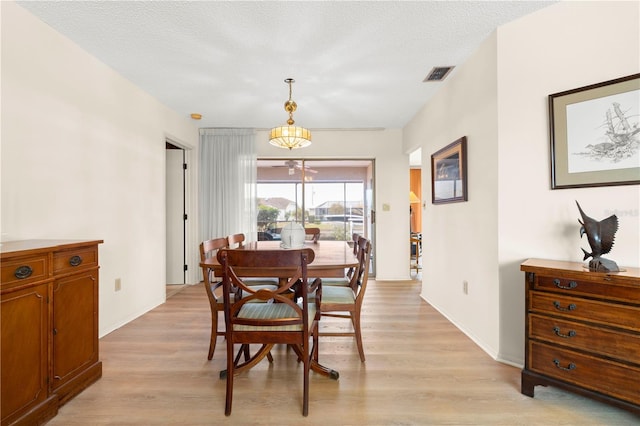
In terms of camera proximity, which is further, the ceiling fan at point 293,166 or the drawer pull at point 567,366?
the ceiling fan at point 293,166

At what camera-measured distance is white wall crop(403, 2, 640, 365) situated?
185 centimetres

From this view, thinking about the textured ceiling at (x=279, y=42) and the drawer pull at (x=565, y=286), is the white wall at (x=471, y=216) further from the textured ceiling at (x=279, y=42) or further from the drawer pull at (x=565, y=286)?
the drawer pull at (x=565, y=286)

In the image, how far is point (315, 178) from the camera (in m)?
5.26

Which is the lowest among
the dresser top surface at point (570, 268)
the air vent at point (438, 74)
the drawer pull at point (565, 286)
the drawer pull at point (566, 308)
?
the drawer pull at point (566, 308)

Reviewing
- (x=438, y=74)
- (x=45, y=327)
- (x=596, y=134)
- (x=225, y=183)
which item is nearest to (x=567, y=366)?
(x=596, y=134)

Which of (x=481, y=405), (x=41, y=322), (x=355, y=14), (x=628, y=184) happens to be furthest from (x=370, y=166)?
(x=41, y=322)

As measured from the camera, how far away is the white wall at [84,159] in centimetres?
197

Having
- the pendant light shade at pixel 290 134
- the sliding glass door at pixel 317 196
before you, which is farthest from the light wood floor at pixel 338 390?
the sliding glass door at pixel 317 196

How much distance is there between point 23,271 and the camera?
147 centimetres

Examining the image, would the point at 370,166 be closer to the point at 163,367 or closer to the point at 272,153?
the point at 272,153

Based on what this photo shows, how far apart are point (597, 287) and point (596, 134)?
3.21 feet

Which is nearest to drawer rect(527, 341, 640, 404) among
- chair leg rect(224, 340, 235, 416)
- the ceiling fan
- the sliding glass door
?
chair leg rect(224, 340, 235, 416)

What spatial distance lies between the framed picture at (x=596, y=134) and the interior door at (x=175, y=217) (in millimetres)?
4492

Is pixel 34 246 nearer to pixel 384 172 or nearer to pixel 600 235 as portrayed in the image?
pixel 600 235
